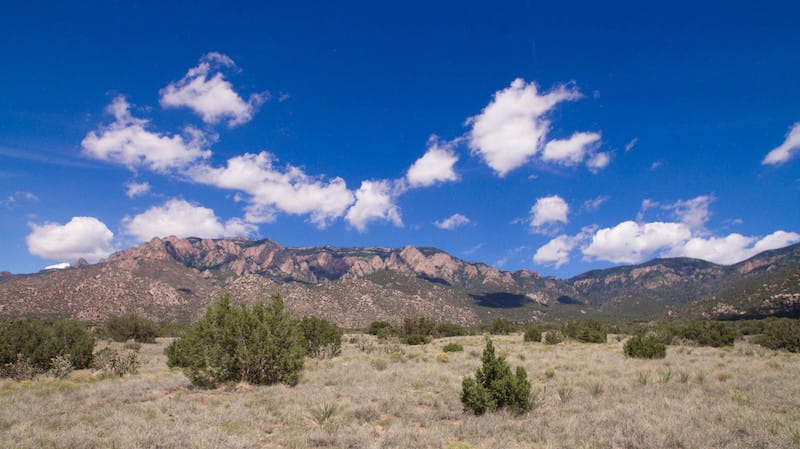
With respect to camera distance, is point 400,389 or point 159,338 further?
point 159,338

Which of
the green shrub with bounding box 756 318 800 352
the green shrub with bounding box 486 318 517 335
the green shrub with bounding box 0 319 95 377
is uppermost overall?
the green shrub with bounding box 0 319 95 377

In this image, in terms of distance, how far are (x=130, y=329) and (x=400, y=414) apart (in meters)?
44.6

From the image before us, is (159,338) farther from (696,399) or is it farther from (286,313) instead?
(696,399)

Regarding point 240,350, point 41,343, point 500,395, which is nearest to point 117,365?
point 41,343

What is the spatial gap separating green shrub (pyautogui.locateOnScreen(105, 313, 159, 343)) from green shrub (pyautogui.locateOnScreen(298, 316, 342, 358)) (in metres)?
27.8

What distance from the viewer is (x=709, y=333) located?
3431cm

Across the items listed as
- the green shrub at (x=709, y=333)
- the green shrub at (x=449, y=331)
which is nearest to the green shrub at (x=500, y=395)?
the green shrub at (x=709, y=333)

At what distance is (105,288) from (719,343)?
120980mm

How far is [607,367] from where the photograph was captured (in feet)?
59.2

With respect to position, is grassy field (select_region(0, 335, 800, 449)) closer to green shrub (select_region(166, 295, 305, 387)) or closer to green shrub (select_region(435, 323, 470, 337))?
green shrub (select_region(166, 295, 305, 387))

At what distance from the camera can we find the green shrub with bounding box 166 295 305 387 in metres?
14.6

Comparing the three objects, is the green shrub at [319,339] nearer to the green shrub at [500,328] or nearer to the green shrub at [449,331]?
the green shrub at [449,331]

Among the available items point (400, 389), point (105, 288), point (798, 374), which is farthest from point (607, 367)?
point (105, 288)

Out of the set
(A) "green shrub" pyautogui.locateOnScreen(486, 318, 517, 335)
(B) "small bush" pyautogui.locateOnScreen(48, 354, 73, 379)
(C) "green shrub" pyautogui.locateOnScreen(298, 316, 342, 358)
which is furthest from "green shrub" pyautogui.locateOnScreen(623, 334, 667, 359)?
(A) "green shrub" pyautogui.locateOnScreen(486, 318, 517, 335)
